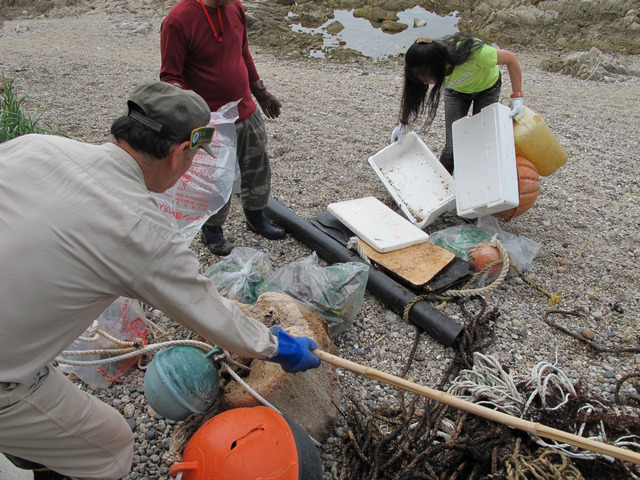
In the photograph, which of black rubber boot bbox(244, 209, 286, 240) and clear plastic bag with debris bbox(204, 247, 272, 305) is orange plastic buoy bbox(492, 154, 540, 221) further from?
clear plastic bag with debris bbox(204, 247, 272, 305)

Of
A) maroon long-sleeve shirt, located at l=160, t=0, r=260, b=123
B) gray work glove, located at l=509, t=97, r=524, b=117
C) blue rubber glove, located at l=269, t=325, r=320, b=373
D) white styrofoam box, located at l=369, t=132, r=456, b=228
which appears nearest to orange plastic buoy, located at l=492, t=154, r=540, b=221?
gray work glove, located at l=509, t=97, r=524, b=117

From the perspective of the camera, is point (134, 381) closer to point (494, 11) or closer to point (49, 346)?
point (49, 346)

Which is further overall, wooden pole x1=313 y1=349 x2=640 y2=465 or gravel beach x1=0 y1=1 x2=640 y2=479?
gravel beach x1=0 y1=1 x2=640 y2=479

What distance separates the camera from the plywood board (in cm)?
328

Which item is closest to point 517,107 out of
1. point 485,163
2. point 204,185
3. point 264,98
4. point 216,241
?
point 485,163

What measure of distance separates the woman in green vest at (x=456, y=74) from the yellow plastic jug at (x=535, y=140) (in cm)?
10

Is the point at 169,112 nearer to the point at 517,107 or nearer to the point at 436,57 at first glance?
the point at 436,57

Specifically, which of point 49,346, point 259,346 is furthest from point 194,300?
point 49,346

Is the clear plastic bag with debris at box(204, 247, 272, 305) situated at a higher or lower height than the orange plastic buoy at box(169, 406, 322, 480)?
lower

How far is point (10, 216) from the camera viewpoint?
1343 millimetres

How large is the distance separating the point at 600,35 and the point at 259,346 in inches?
597

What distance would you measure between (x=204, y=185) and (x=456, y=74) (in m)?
2.28

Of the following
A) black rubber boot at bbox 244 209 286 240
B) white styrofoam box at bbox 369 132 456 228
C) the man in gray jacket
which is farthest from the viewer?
white styrofoam box at bbox 369 132 456 228

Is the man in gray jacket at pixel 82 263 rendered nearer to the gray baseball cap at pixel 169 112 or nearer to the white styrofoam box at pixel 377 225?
the gray baseball cap at pixel 169 112
